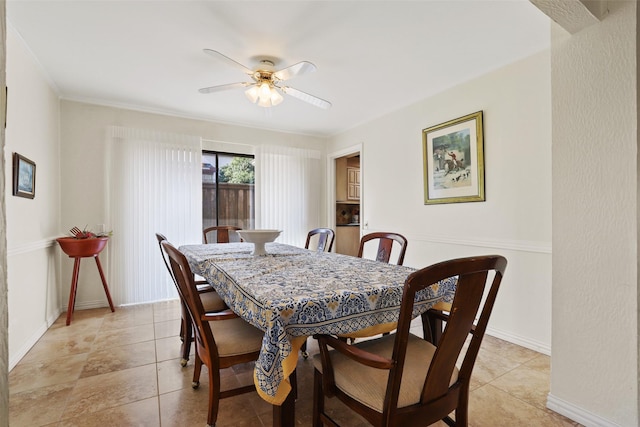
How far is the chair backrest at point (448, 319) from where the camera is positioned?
946 millimetres

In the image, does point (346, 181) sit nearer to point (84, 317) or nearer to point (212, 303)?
point (212, 303)

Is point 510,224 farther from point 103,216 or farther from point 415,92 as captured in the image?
point 103,216

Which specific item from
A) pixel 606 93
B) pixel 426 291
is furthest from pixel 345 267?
pixel 606 93

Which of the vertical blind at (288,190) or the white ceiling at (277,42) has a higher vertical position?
the white ceiling at (277,42)

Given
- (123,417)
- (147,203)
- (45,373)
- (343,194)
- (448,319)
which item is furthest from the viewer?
(343,194)

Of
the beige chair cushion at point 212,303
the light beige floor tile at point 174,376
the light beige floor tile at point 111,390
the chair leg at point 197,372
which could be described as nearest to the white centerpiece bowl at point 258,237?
the beige chair cushion at point 212,303

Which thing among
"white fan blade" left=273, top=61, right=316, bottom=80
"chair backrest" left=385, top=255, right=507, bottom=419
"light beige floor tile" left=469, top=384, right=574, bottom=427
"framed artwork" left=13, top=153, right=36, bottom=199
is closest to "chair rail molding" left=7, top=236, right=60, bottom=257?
"framed artwork" left=13, top=153, right=36, bottom=199

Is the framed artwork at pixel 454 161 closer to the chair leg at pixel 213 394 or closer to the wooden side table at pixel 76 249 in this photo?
the chair leg at pixel 213 394

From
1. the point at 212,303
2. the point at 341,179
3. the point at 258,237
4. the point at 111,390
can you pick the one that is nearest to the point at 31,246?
the point at 111,390

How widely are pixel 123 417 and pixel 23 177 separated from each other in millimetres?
2024

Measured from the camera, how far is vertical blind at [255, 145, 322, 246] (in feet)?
14.9

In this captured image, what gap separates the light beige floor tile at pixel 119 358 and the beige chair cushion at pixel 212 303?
0.59 m

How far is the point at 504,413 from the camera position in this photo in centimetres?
171

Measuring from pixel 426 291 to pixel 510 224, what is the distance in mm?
1729
